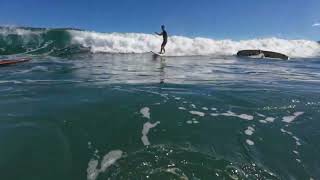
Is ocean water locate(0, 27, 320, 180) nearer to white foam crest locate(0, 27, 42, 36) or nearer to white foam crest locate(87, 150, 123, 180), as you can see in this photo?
white foam crest locate(87, 150, 123, 180)

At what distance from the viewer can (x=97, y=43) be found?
34750 millimetres

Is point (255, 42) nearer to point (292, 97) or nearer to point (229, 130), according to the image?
point (292, 97)

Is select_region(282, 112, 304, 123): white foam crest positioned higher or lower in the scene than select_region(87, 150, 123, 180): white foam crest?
higher

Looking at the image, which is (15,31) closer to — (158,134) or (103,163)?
(158,134)

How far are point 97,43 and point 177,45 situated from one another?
8.49 metres

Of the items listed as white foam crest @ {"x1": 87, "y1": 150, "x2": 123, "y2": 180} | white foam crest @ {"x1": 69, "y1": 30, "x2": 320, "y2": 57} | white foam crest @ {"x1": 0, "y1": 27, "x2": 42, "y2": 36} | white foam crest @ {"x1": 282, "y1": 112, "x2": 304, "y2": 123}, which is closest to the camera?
white foam crest @ {"x1": 87, "y1": 150, "x2": 123, "y2": 180}

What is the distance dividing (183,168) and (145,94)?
12.8 feet

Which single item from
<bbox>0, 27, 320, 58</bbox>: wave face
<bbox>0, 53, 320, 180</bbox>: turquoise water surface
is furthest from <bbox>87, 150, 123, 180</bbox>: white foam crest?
<bbox>0, 27, 320, 58</bbox>: wave face

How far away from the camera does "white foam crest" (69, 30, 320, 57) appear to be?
115 feet

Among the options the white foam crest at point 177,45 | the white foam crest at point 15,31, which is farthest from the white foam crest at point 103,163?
the white foam crest at point 15,31

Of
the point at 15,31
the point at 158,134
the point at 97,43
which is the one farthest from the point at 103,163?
the point at 15,31

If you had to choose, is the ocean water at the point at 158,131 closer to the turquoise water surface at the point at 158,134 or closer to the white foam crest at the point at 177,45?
the turquoise water surface at the point at 158,134

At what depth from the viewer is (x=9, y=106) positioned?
289 inches

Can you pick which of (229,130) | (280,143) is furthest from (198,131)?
(280,143)
